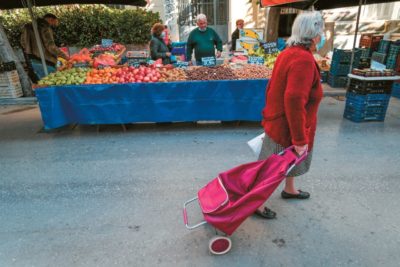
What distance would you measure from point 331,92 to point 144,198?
620 cm

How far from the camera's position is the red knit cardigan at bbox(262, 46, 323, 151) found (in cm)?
224

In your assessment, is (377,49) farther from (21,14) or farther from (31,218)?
(21,14)

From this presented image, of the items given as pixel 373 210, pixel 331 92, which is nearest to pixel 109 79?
pixel 373 210

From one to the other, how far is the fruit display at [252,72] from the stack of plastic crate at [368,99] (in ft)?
5.44

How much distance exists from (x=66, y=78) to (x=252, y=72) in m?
3.32

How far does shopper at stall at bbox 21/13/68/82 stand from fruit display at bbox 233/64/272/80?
4407mm

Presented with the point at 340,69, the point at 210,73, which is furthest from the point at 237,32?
the point at 210,73

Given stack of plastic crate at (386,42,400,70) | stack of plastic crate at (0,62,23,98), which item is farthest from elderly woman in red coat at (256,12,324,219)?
stack of plastic crate at (0,62,23,98)

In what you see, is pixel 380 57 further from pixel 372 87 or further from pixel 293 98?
pixel 293 98

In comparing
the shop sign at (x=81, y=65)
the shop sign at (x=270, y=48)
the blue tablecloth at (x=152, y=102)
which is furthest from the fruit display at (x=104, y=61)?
the shop sign at (x=270, y=48)

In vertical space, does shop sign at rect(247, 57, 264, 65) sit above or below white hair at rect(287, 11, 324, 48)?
below

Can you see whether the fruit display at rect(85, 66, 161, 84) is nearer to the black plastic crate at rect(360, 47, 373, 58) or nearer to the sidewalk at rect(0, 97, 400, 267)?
the sidewalk at rect(0, 97, 400, 267)

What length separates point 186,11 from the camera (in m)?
14.4

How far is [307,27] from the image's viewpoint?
88.4 inches
